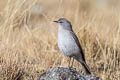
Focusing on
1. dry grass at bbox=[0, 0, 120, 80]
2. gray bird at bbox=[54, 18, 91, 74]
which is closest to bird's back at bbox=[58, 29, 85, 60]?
gray bird at bbox=[54, 18, 91, 74]

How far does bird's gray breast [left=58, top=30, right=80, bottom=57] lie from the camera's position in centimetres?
833

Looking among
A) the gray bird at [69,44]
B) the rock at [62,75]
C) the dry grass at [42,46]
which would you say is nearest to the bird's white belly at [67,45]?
the gray bird at [69,44]

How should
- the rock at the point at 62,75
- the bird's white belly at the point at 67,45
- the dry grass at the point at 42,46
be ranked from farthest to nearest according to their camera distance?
the bird's white belly at the point at 67,45 → the dry grass at the point at 42,46 → the rock at the point at 62,75

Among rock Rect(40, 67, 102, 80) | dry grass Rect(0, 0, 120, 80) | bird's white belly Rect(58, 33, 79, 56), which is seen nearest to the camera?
rock Rect(40, 67, 102, 80)

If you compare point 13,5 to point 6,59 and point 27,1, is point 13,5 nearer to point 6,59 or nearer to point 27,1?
point 27,1

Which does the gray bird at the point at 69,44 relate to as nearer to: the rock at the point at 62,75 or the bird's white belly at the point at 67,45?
the bird's white belly at the point at 67,45

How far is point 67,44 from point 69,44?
8 centimetres

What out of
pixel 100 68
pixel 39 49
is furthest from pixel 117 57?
pixel 39 49

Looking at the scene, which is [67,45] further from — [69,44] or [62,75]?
[62,75]

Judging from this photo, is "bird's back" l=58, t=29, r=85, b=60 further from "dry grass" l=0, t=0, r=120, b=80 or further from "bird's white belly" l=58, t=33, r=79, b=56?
"dry grass" l=0, t=0, r=120, b=80

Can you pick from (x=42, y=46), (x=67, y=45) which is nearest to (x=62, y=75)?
(x=67, y=45)

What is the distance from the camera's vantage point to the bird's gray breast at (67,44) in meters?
8.33

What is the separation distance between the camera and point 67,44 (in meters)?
8.38

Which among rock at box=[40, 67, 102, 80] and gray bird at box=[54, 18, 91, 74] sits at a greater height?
gray bird at box=[54, 18, 91, 74]
